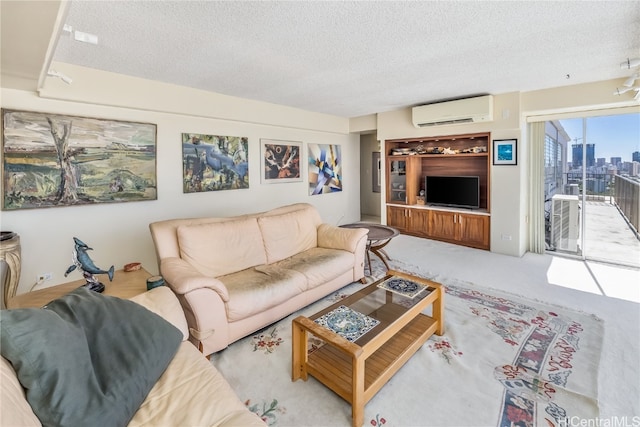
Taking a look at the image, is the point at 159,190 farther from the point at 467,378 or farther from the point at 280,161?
the point at 467,378

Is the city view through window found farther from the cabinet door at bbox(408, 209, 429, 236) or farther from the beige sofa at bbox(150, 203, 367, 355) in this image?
the beige sofa at bbox(150, 203, 367, 355)

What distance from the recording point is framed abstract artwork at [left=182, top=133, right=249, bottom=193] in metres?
4.25

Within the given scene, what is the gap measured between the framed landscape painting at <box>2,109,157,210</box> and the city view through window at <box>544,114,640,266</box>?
18.6ft

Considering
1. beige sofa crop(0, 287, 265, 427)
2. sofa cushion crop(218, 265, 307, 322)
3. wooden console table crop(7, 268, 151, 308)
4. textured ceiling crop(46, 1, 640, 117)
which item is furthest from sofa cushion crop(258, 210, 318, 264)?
beige sofa crop(0, 287, 265, 427)

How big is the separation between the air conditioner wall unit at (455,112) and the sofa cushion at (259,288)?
3.63 meters

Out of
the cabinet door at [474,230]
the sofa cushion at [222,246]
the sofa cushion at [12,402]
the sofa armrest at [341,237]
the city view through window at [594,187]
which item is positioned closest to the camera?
the sofa cushion at [12,402]

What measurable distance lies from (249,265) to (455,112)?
12.7ft

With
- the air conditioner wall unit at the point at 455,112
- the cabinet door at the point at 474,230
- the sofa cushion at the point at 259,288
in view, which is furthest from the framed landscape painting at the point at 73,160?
the cabinet door at the point at 474,230

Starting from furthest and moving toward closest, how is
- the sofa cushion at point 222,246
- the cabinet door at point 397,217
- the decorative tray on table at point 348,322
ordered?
the cabinet door at point 397,217
the sofa cushion at point 222,246
the decorative tray on table at point 348,322

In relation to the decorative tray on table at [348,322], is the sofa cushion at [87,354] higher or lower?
higher

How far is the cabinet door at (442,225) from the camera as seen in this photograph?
5.38m

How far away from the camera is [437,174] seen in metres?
5.91

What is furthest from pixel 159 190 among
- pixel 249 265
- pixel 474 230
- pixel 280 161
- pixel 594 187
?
pixel 594 187

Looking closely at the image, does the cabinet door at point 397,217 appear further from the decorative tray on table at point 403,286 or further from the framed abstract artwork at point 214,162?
the decorative tray on table at point 403,286
